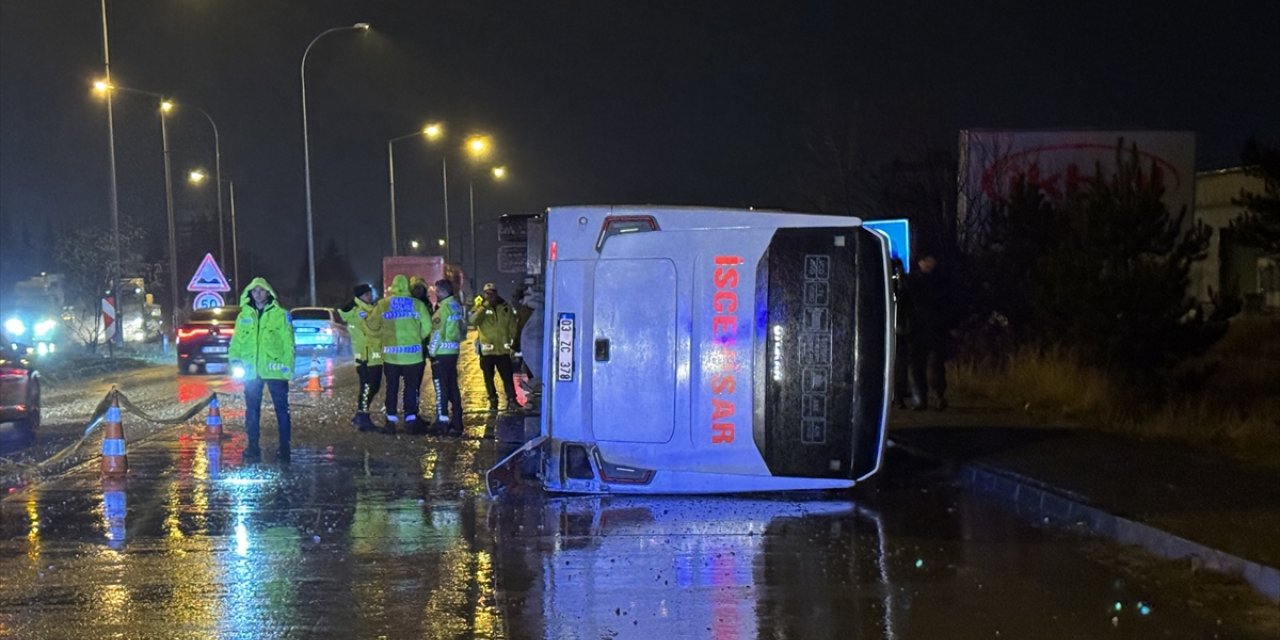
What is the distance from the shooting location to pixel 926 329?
14.9 metres

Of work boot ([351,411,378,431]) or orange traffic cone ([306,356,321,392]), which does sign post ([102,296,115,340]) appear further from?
work boot ([351,411,378,431])

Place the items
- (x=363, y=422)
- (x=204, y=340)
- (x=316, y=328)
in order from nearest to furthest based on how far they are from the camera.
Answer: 1. (x=363, y=422)
2. (x=204, y=340)
3. (x=316, y=328)

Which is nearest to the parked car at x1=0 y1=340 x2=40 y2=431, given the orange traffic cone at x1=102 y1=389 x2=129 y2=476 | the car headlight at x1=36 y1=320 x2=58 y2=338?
the orange traffic cone at x1=102 y1=389 x2=129 y2=476

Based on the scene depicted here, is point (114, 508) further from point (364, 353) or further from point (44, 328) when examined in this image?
point (44, 328)

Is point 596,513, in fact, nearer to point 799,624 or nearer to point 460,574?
point 460,574

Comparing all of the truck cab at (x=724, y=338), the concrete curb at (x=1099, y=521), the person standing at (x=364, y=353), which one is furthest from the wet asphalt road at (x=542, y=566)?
the person standing at (x=364, y=353)

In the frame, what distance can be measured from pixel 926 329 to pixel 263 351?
7.41m

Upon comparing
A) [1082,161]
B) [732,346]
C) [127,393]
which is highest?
[1082,161]

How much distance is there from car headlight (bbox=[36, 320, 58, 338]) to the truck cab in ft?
90.5

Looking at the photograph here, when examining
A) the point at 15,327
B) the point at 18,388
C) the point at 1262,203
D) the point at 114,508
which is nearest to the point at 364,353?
the point at 18,388

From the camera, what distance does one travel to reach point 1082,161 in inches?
923

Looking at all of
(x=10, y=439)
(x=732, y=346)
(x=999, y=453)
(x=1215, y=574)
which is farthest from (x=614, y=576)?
(x=10, y=439)

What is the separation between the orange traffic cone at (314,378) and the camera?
22.7m

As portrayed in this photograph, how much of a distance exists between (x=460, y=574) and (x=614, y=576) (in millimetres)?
956
